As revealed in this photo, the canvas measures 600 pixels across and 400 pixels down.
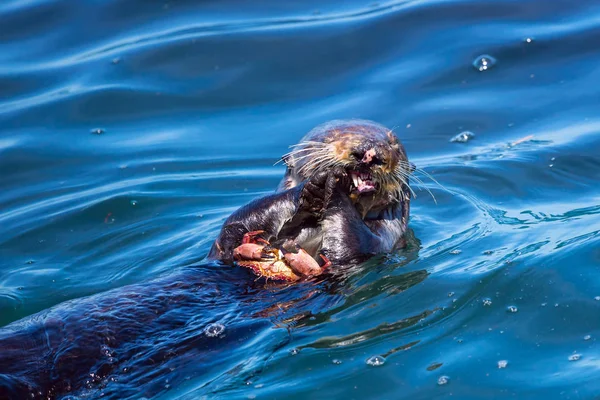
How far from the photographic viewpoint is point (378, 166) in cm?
524

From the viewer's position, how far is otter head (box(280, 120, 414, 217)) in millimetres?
5215

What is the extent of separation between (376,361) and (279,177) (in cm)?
373

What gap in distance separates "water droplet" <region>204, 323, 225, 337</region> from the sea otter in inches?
22.6

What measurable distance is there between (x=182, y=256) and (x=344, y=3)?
18.4 feet

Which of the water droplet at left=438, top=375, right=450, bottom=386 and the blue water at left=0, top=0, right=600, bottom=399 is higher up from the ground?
the blue water at left=0, top=0, right=600, bottom=399

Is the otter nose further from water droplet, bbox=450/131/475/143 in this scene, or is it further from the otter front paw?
water droplet, bbox=450/131/475/143

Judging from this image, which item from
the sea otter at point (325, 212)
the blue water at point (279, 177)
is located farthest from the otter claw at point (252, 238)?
the blue water at point (279, 177)

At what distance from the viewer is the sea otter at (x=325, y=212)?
16.8 feet

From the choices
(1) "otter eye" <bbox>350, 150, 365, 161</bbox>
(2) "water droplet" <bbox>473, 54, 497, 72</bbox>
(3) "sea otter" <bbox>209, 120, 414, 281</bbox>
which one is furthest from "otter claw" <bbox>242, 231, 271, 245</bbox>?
(2) "water droplet" <bbox>473, 54, 497, 72</bbox>

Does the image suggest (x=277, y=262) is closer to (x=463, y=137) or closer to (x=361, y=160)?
(x=361, y=160)

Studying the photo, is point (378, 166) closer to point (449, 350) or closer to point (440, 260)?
point (440, 260)

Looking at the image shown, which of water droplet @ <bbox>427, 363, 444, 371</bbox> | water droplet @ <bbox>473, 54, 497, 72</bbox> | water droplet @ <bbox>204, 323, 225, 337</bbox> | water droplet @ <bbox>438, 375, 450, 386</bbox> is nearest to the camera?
water droplet @ <bbox>438, 375, 450, 386</bbox>

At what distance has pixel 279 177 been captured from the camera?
7977mm

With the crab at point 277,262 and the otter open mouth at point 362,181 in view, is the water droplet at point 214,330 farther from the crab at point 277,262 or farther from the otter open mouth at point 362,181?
the otter open mouth at point 362,181
